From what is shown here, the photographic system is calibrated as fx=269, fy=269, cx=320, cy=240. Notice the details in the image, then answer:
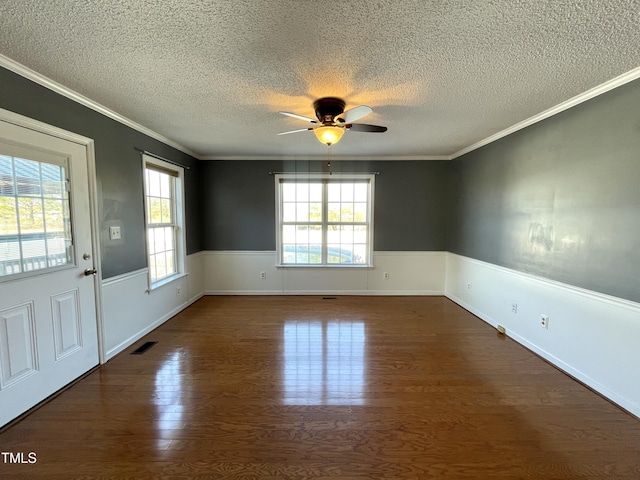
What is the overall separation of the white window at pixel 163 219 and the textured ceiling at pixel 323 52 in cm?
93

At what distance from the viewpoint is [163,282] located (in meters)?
3.53

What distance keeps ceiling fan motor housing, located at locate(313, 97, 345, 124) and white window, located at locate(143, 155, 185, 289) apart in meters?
2.21

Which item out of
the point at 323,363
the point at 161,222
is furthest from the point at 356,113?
the point at 161,222

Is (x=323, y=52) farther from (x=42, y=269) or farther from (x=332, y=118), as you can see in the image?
(x=42, y=269)

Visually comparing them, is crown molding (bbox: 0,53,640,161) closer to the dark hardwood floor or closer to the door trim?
the door trim

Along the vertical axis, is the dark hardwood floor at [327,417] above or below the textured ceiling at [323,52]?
below

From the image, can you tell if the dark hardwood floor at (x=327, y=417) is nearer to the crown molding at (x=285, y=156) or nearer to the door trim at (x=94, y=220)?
the door trim at (x=94, y=220)

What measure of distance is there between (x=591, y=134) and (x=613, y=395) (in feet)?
6.68

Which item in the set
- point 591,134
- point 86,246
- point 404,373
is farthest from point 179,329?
point 591,134

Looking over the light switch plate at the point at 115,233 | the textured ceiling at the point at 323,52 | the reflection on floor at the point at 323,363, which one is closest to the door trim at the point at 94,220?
the light switch plate at the point at 115,233

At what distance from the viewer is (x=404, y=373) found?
93.4 inches

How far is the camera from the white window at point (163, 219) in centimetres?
334

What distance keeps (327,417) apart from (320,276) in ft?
9.78

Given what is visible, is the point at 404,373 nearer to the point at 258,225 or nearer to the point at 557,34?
the point at 557,34
